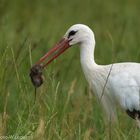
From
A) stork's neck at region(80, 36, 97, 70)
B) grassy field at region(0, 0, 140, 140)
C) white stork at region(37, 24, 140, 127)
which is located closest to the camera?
grassy field at region(0, 0, 140, 140)

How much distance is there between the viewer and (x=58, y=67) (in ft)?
36.5

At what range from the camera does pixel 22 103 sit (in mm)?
8758

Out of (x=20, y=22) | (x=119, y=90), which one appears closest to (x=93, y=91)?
(x=119, y=90)

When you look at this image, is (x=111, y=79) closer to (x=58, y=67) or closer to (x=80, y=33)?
(x=80, y=33)

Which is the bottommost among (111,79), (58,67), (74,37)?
(111,79)

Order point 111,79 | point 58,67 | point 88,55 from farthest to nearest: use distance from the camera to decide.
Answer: point 58,67, point 88,55, point 111,79

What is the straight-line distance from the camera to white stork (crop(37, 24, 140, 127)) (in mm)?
9031

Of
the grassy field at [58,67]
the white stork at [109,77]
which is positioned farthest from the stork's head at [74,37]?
the grassy field at [58,67]

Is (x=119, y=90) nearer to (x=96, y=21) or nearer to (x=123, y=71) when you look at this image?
(x=123, y=71)

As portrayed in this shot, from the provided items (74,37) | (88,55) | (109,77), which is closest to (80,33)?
(74,37)

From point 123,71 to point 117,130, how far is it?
115 centimetres

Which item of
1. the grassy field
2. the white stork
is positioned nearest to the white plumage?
the white stork

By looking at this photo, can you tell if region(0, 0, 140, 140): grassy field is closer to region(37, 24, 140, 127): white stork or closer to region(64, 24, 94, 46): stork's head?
region(37, 24, 140, 127): white stork

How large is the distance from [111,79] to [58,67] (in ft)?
6.78
